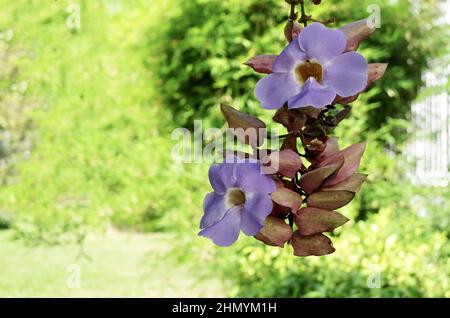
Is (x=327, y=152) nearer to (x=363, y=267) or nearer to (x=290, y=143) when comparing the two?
(x=290, y=143)

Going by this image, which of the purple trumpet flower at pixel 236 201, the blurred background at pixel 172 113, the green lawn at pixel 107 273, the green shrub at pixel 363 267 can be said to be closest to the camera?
the purple trumpet flower at pixel 236 201

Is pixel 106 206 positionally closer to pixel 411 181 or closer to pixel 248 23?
pixel 248 23

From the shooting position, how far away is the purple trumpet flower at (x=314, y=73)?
1.46 feet

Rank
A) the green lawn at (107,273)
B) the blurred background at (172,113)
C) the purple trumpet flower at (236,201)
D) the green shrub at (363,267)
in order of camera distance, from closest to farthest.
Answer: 1. the purple trumpet flower at (236,201)
2. the green shrub at (363,267)
3. the blurred background at (172,113)
4. the green lawn at (107,273)

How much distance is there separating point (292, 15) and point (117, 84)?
3922 millimetres

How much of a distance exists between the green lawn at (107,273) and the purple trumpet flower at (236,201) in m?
3.42

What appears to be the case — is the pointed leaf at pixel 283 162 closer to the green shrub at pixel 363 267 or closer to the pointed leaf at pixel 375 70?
the pointed leaf at pixel 375 70

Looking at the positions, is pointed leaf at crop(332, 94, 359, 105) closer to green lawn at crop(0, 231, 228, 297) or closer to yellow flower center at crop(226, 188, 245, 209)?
yellow flower center at crop(226, 188, 245, 209)

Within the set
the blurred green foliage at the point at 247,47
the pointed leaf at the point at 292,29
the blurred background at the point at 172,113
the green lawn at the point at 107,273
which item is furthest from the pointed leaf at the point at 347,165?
the green lawn at the point at 107,273

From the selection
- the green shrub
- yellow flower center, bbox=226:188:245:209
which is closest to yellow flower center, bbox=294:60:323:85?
yellow flower center, bbox=226:188:245:209

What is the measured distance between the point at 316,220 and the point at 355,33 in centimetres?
16

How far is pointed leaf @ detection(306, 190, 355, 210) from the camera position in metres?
0.46

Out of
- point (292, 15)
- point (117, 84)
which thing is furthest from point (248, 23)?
point (292, 15)

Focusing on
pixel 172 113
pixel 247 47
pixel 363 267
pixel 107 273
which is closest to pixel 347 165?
pixel 363 267
